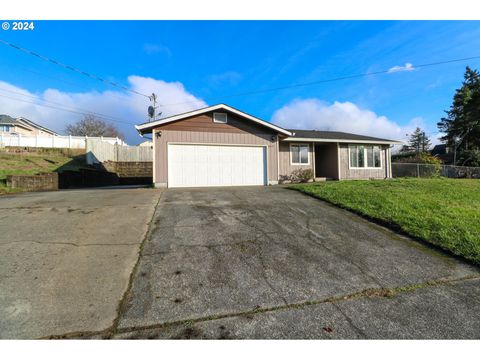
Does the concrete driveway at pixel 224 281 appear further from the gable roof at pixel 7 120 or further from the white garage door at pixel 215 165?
the gable roof at pixel 7 120

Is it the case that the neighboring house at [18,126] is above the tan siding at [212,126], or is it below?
above

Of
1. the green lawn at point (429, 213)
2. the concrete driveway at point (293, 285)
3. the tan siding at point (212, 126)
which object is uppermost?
the tan siding at point (212, 126)

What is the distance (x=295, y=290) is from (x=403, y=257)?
6.75 feet

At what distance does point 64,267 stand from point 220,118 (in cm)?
886

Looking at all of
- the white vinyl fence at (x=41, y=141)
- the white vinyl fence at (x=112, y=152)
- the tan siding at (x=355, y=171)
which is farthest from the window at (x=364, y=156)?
the white vinyl fence at (x=41, y=141)

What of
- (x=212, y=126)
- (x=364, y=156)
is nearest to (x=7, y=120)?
(x=212, y=126)

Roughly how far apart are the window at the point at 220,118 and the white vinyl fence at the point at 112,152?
504 inches

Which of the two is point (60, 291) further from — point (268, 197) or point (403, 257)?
point (268, 197)

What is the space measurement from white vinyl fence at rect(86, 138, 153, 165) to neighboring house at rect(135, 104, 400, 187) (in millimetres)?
10717

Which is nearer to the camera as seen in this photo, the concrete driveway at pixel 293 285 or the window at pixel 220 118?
the concrete driveway at pixel 293 285

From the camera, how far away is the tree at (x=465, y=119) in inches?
1096

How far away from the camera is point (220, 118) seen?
10.6 m

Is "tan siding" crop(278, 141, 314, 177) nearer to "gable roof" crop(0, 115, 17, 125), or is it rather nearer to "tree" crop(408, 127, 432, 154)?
"gable roof" crop(0, 115, 17, 125)

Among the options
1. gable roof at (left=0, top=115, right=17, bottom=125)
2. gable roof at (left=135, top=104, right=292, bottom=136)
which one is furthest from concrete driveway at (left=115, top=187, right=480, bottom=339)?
gable roof at (left=0, top=115, right=17, bottom=125)
